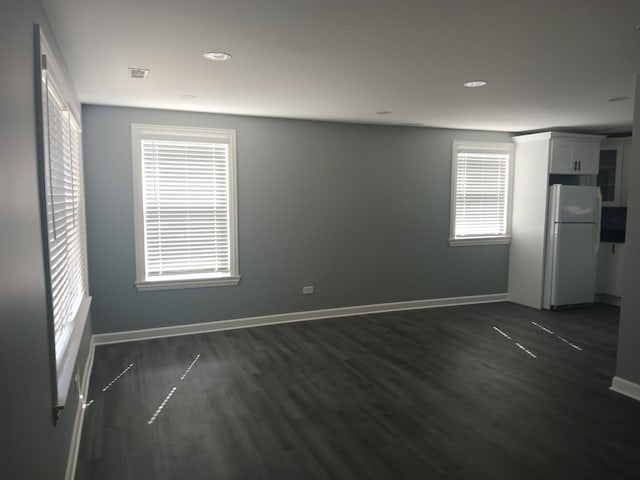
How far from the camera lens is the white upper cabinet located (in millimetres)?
6074

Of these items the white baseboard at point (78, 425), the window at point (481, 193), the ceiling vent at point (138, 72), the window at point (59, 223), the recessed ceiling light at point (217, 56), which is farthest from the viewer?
the window at point (481, 193)

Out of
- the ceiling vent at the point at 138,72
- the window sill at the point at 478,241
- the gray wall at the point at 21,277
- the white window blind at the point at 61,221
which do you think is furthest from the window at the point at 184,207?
the window sill at the point at 478,241

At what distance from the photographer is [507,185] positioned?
6629 millimetres

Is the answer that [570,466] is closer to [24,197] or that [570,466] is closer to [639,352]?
[639,352]

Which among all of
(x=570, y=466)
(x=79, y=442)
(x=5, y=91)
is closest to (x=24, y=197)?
(x=5, y=91)

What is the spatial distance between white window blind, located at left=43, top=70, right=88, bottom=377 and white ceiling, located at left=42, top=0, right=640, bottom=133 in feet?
1.40

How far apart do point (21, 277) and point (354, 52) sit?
2219 millimetres

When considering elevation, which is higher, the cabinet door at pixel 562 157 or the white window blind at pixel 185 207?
the cabinet door at pixel 562 157

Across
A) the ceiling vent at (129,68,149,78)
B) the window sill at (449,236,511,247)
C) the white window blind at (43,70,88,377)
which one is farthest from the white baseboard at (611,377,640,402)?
the ceiling vent at (129,68,149,78)

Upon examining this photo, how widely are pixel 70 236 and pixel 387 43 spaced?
2.53 metres

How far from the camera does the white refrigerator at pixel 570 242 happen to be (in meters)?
6.05

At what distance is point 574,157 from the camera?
618cm

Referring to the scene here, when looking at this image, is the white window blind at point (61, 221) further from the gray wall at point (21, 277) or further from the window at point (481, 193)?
the window at point (481, 193)

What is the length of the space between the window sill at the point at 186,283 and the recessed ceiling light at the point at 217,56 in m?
2.73
